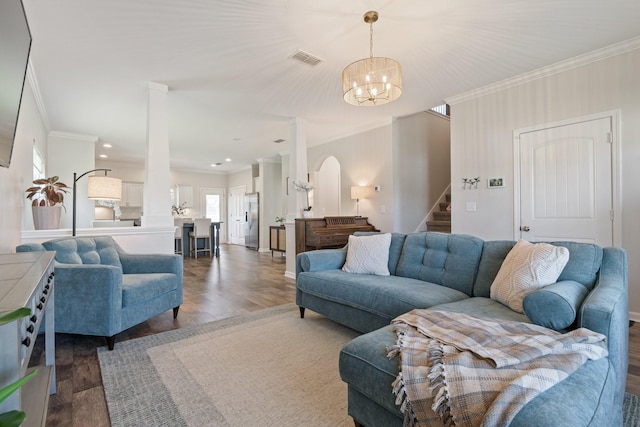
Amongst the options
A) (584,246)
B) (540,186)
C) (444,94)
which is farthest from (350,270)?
(444,94)

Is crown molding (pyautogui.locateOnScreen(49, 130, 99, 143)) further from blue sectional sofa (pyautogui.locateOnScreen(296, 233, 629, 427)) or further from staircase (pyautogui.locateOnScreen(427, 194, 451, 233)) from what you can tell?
staircase (pyautogui.locateOnScreen(427, 194, 451, 233))

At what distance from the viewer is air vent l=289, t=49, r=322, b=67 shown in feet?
10.1

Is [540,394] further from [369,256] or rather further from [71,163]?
[71,163]

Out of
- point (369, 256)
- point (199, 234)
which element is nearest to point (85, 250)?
point (369, 256)

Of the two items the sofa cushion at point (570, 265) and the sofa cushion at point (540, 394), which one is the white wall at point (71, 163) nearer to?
the sofa cushion at point (540, 394)

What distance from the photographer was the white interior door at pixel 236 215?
10.5 m

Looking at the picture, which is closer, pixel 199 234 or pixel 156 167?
pixel 156 167

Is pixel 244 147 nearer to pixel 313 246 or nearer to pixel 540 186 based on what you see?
pixel 313 246

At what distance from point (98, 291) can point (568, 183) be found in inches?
178

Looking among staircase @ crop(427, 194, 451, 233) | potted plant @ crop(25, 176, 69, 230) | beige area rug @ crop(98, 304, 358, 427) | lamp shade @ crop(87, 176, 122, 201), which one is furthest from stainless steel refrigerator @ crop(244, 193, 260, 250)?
beige area rug @ crop(98, 304, 358, 427)

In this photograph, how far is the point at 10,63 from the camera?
5.50 feet

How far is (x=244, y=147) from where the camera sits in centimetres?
733

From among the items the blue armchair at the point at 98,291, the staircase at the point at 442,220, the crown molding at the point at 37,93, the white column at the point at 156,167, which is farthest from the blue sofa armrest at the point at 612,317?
the crown molding at the point at 37,93

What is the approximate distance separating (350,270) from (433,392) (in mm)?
1857
